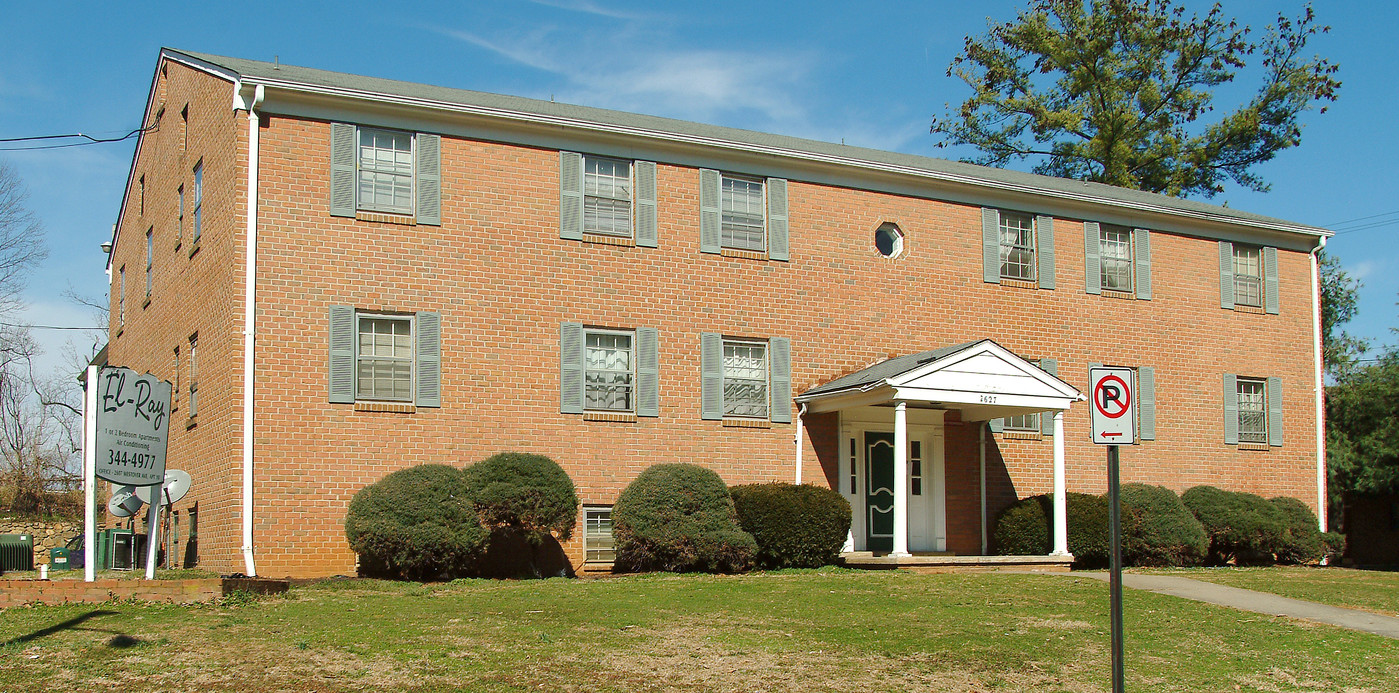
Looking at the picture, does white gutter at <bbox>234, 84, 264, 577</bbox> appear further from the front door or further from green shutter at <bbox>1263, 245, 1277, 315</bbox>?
green shutter at <bbox>1263, 245, 1277, 315</bbox>

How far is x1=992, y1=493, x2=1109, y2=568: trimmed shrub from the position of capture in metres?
19.8

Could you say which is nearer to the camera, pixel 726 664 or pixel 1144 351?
pixel 726 664

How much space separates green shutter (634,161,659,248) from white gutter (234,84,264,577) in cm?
567

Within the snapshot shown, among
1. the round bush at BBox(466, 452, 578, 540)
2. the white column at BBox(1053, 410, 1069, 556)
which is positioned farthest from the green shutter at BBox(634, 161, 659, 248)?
the white column at BBox(1053, 410, 1069, 556)

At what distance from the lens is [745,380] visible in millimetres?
19766

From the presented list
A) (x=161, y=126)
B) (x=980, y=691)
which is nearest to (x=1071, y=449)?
(x=980, y=691)

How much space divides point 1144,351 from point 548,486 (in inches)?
494

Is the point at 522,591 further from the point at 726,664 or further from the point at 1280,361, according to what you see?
the point at 1280,361

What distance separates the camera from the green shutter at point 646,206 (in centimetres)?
1919

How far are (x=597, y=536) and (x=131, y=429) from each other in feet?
23.9

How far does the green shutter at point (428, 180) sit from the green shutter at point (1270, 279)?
54.7ft

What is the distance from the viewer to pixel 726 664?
9867 mm

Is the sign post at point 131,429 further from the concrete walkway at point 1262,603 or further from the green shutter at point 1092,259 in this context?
the green shutter at point 1092,259

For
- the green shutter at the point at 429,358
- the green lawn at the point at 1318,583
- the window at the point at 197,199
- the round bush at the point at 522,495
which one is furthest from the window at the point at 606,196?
the green lawn at the point at 1318,583
